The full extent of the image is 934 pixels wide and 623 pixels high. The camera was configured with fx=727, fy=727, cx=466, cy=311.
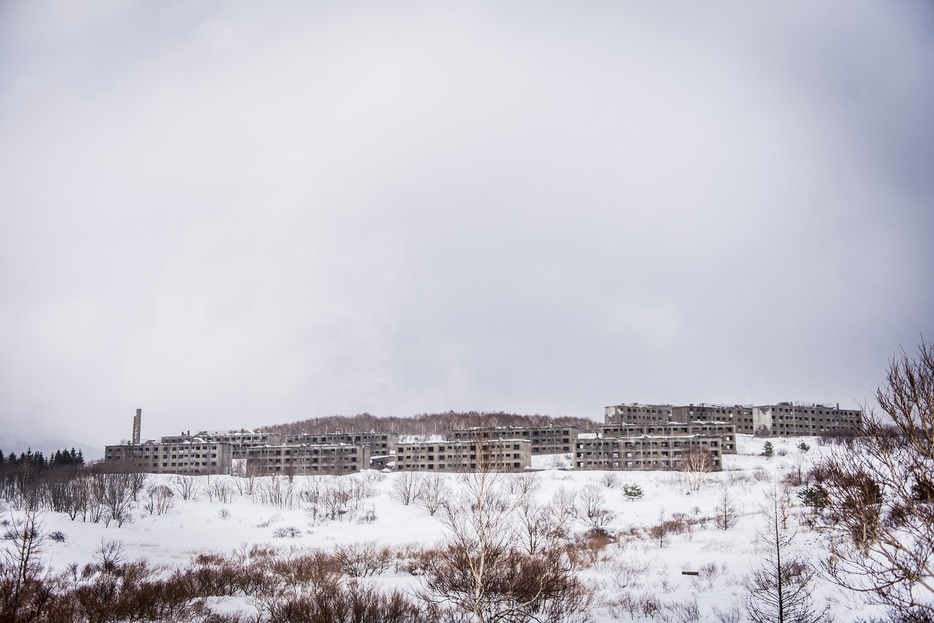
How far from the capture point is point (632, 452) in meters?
132

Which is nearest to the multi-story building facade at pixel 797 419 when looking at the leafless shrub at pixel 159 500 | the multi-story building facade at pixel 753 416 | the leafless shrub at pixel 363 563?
the multi-story building facade at pixel 753 416

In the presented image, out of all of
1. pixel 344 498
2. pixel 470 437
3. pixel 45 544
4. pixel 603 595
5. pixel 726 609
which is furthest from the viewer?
pixel 470 437

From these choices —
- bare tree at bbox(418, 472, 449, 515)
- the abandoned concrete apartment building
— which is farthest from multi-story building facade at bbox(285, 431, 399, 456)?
bare tree at bbox(418, 472, 449, 515)

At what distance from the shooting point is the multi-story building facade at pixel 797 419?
174250 millimetres

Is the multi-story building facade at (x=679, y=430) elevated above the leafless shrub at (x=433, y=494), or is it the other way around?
the multi-story building facade at (x=679, y=430)

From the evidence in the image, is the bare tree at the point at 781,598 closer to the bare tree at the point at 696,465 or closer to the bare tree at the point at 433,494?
the bare tree at the point at 433,494

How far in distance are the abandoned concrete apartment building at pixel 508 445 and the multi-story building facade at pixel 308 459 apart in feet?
0.66

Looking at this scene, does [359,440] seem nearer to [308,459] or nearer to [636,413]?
[308,459]

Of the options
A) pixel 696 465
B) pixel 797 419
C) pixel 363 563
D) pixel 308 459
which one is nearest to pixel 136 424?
pixel 308 459

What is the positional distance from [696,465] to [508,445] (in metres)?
35.1

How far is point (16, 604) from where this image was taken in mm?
25797

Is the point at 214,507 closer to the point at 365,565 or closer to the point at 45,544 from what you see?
the point at 45,544

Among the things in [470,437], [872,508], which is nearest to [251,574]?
[872,508]

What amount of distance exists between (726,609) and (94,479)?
9779 centimetres
